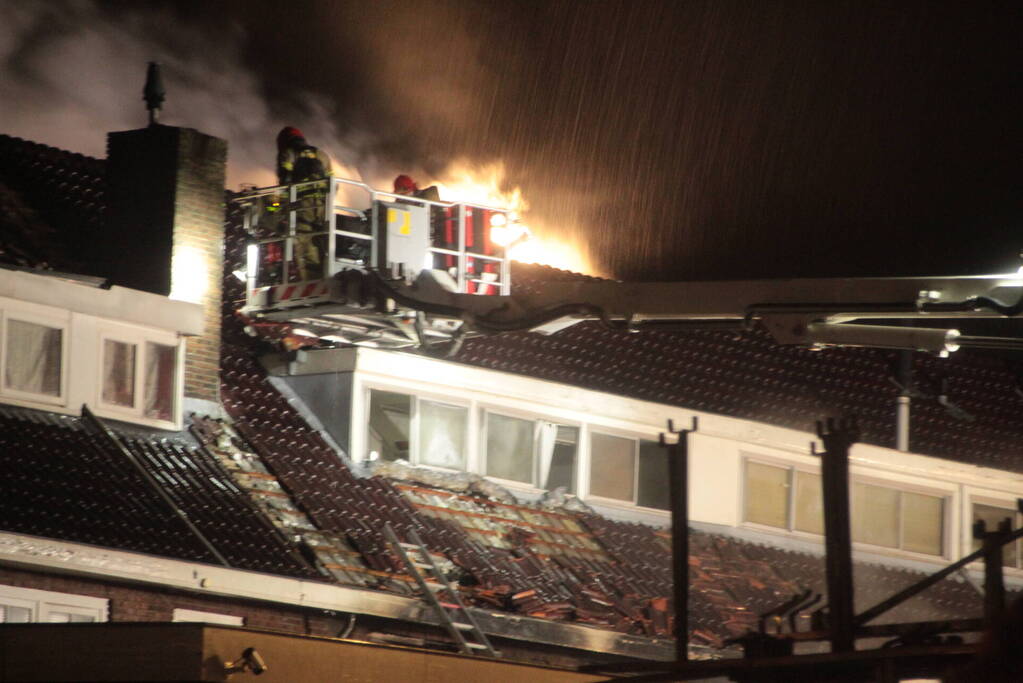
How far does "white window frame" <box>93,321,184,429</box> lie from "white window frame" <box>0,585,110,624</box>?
113 inches

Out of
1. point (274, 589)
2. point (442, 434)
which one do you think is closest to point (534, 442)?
point (442, 434)

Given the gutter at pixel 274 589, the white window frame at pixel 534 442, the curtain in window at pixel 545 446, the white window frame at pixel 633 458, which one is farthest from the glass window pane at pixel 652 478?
the gutter at pixel 274 589

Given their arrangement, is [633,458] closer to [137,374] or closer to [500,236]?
[500,236]

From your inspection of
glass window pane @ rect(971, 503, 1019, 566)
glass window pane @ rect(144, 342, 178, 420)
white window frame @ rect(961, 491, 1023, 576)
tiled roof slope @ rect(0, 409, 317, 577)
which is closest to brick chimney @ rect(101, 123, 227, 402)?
glass window pane @ rect(144, 342, 178, 420)

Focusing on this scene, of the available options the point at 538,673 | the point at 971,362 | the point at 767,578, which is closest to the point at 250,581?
the point at 538,673

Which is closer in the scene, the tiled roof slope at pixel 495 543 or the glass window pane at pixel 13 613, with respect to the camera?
the glass window pane at pixel 13 613

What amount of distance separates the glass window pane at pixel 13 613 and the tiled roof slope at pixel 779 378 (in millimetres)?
8373

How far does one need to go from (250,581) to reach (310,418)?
15.5ft

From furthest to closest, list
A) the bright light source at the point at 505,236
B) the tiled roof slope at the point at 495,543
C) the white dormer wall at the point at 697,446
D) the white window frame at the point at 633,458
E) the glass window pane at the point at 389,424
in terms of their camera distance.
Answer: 1. the white window frame at the point at 633,458
2. the white dormer wall at the point at 697,446
3. the glass window pane at the point at 389,424
4. the bright light source at the point at 505,236
5. the tiled roof slope at the point at 495,543

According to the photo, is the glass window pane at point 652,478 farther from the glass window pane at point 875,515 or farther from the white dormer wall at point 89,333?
the white dormer wall at point 89,333

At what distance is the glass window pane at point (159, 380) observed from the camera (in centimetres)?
1805

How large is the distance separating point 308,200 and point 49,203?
11.2ft

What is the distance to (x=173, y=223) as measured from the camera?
1911 centimetres

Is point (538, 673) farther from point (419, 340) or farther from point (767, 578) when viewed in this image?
point (767, 578)
